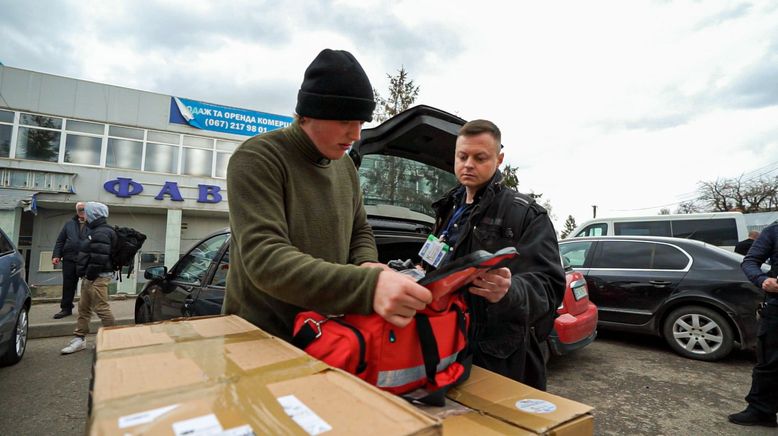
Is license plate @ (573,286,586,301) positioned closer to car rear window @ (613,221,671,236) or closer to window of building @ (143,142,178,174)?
car rear window @ (613,221,671,236)

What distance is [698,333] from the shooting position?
502 cm

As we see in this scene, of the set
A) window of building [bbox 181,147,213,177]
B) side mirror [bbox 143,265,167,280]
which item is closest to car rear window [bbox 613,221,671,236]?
side mirror [bbox 143,265,167,280]

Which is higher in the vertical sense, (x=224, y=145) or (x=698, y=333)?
(x=224, y=145)

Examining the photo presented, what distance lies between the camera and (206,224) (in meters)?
17.5

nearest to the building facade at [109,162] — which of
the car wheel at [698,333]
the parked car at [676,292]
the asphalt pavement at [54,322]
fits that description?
the asphalt pavement at [54,322]

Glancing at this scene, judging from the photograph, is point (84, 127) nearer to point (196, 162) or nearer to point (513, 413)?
point (196, 162)

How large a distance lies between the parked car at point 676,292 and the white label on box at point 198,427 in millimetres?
6071

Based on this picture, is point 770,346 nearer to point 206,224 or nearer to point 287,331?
point 287,331

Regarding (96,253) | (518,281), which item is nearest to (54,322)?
(96,253)

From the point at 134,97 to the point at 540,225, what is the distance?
18.1m

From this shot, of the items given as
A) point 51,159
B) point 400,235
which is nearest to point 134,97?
point 51,159

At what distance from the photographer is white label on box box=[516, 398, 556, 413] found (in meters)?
1.05

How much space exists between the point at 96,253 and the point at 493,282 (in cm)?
575

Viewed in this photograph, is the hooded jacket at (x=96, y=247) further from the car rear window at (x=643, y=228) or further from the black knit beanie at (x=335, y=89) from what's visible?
the car rear window at (x=643, y=228)
